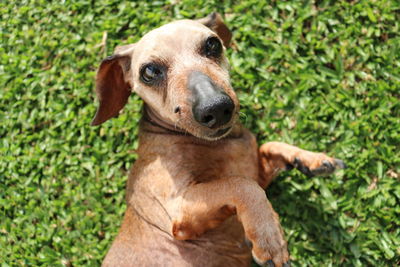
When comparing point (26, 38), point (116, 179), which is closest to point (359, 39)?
point (116, 179)

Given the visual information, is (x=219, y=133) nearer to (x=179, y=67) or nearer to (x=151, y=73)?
(x=179, y=67)

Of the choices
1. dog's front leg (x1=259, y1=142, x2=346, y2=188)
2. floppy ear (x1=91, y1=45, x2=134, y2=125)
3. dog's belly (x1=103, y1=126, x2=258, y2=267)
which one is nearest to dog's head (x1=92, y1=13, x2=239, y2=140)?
floppy ear (x1=91, y1=45, x2=134, y2=125)

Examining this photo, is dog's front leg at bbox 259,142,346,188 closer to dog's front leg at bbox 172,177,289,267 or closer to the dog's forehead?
dog's front leg at bbox 172,177,289,267

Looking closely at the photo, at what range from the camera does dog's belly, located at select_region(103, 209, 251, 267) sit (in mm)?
3588

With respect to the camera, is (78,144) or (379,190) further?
(78,144)

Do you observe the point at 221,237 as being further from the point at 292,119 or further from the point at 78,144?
the point at 78,144

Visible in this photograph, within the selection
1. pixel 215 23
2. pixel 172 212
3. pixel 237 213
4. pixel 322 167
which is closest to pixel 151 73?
pixel 215 23

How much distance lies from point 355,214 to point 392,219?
0.35 metres

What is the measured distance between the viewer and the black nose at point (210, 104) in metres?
2.92

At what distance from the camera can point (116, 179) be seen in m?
5.00

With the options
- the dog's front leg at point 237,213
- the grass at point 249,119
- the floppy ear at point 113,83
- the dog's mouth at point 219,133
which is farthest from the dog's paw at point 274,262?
the floppy ear at point 113,83

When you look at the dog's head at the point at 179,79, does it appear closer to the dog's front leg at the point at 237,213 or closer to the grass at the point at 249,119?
the dog's front leg at the point at 237,213

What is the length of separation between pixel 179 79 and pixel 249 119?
1.74 meters

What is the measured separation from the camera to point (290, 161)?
400 centimetres
